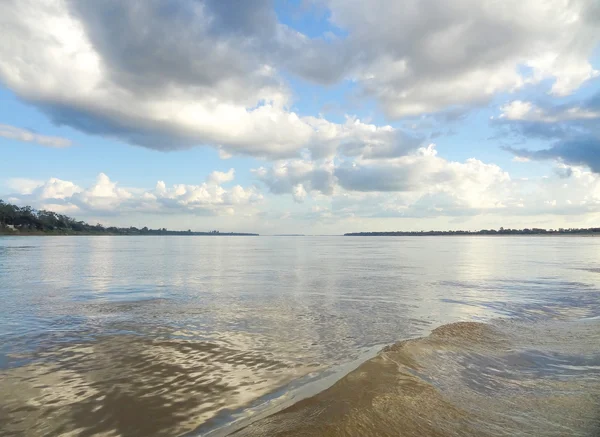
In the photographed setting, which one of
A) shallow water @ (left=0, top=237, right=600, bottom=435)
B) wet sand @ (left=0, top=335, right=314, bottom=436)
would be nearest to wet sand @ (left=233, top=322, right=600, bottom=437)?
shallow water @ (left=0, top=237, right=600, bottom=435)

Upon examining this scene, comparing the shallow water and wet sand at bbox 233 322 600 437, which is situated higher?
wet sand at bbox 233 322 600 437

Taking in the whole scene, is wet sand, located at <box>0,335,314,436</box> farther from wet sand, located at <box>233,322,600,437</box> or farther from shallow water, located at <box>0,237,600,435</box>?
wet sand, located at <box>233,322,600,437</box>

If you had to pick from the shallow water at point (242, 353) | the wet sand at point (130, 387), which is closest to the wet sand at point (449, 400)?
the shallow water at point (242, 353)

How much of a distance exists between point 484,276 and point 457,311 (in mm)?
17493

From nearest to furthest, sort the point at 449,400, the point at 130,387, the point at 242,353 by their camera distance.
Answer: the point at 449,400 < the point at 130,387 < the point at 242,353

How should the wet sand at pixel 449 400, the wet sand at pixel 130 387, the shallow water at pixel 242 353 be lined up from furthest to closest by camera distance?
the shallow water at pixel 242 353 < the wet sand at pixel 130 387 < the wet sand at pixel 449 400

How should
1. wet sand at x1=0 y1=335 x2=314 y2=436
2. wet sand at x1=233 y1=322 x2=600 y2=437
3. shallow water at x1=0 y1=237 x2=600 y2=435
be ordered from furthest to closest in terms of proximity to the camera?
shallow water at x1=0 y1=237 x2=600 y2=435, wet sand at x1=0 y1=335 x2=314 y2=436, wet sand at x1=233 y1=322 x2=600 y2=437

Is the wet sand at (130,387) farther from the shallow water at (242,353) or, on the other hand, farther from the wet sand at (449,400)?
the wet sand at (449,400)

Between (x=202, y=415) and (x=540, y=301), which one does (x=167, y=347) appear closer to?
(x=202, y=415)

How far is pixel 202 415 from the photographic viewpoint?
680 cm

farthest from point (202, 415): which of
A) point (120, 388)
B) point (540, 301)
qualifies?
point (540, 301)

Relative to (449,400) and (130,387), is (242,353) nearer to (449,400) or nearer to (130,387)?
(130,387)

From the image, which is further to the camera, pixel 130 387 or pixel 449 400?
pixel 130 387

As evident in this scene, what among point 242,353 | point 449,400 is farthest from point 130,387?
point 449,400
